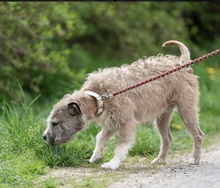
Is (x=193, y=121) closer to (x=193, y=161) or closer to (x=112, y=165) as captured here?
(x=193, y=161)

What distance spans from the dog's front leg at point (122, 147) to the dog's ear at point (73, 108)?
632mm

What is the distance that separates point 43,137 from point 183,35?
8289mm

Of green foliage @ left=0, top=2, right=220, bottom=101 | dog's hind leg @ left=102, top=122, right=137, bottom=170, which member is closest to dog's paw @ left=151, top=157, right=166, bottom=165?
dog's hind leg @ left=102, top=122, right=137, bottom=170

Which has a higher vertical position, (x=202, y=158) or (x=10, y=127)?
(x=10, y=127)

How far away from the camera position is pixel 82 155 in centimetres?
776

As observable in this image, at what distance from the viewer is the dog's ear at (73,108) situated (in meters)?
7.23

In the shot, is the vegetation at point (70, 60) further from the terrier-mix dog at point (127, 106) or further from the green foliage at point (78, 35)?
the terrier-mix dog at point (127, 106)

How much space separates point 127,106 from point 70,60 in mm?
7192

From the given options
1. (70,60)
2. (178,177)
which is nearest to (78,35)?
(70,60)

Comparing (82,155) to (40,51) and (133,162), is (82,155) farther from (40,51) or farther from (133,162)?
(40,51)

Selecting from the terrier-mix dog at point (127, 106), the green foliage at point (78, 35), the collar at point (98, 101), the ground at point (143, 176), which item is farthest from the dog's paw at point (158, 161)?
the green foliage at point (78, 35)

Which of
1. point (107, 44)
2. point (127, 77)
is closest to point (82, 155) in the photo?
point (127, 77)

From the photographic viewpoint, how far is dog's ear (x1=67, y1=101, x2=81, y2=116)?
7234 mm

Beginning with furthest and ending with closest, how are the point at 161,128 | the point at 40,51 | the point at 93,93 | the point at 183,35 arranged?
1. the point at 183,35
2. the point at 40,51
3. the point at 161,128
4. the point at 93,93
